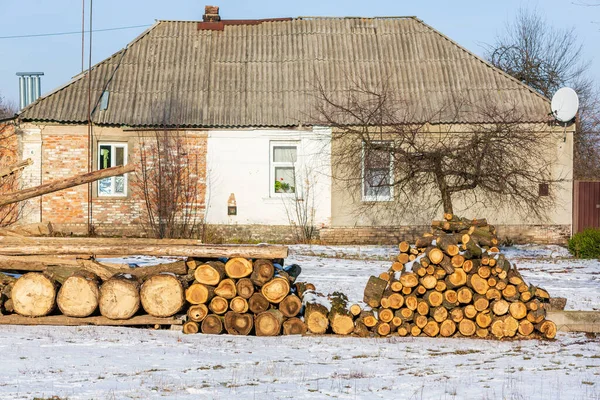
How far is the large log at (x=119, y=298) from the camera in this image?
1006 centimetres

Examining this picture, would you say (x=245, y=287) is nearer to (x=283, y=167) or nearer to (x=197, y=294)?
(x=197, y=294)

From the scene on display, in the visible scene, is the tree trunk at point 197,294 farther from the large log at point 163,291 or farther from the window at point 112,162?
the window at point 112,162

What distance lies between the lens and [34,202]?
800 inches

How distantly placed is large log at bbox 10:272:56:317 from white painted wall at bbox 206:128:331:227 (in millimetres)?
10558

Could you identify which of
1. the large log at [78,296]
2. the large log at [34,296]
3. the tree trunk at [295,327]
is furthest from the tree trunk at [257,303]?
the large log at [34,296]

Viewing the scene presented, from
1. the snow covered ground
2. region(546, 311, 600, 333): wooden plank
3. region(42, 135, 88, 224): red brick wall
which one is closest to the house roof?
region(42, 135, 88, 224): red brick wall

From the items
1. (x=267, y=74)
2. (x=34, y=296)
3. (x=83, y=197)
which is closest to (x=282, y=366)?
(x=34, y=296)

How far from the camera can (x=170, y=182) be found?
20438mm

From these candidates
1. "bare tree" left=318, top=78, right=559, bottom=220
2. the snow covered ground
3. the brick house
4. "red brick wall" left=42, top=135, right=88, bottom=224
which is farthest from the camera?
the brick house

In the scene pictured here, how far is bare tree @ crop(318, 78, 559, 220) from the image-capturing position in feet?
53.7

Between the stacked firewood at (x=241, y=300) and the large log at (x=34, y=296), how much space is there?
1.70 meters

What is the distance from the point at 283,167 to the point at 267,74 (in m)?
2.68

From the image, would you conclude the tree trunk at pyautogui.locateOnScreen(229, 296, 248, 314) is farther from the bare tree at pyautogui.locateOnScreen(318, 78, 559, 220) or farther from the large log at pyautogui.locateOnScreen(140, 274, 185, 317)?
the bare tree at pyautogui.locateOnScreen(318, 78, 559, 220)

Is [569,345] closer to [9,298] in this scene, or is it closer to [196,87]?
[9,298]
